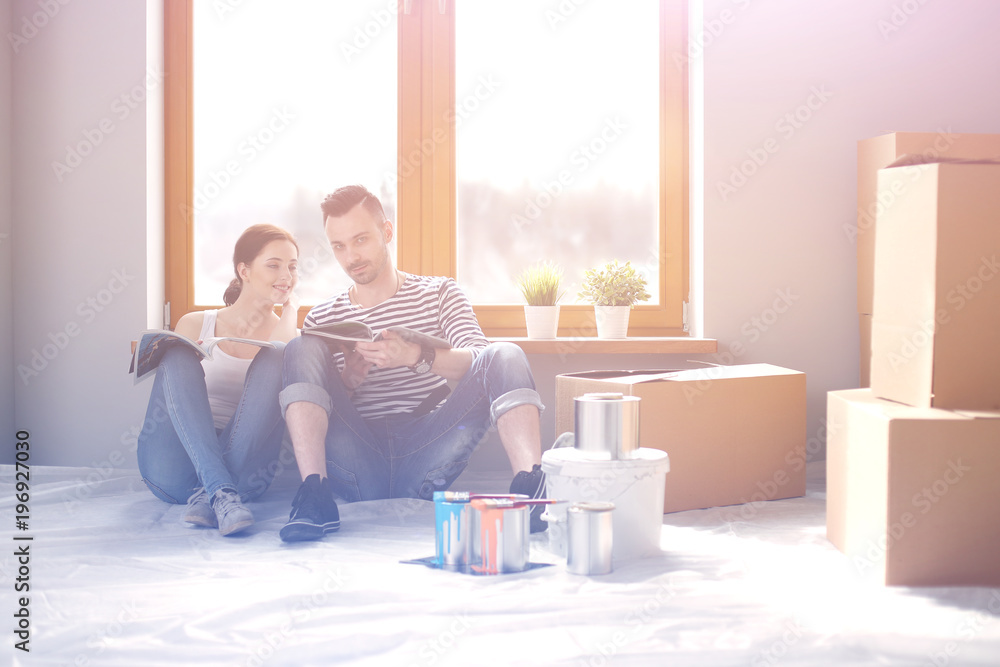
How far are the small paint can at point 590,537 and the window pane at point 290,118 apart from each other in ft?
4.78

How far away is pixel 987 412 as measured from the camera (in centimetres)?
125

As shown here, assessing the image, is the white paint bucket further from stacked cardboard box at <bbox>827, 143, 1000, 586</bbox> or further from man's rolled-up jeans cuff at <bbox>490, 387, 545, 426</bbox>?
stacked cardboard box at <bbox>827, 143, 1000, 586</bbox>

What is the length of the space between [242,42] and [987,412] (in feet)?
7.66

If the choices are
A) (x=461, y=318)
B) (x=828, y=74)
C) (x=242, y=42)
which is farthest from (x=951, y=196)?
(x=242, y=42)

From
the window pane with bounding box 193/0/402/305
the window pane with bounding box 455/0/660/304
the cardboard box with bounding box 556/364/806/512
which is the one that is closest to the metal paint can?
the cardboard box with bounding box 556/364/806/512

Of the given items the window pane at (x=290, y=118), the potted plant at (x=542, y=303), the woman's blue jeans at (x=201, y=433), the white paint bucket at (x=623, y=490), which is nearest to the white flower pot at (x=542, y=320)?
the potted plant at (x=542, y=303)

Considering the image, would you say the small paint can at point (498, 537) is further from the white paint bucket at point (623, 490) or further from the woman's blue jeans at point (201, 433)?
the woman's blue jeans at point (201, 433)

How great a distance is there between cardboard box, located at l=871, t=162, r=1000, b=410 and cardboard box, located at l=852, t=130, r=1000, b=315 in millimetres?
753

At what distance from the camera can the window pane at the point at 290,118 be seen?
2.52 meters

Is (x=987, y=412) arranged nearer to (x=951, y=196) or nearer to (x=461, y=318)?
(x=951, y=196)

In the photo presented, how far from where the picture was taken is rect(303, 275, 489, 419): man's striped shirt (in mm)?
1943

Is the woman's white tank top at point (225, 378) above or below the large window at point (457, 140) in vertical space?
below

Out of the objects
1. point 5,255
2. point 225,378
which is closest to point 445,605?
point 225,378

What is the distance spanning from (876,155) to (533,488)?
148cm
